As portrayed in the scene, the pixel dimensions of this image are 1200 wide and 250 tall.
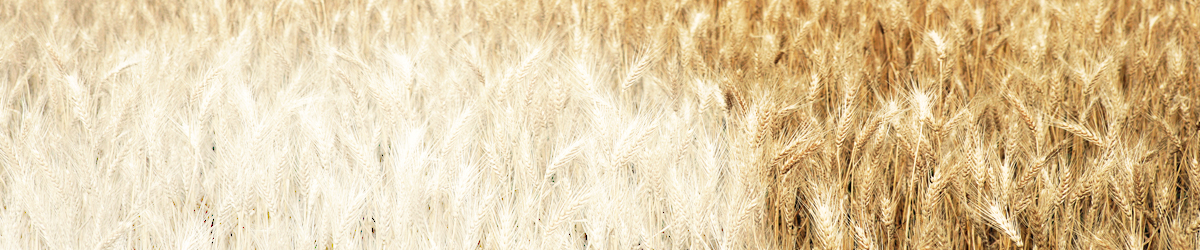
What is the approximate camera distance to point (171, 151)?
50.4 inches

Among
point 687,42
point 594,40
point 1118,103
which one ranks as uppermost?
point 1118,103

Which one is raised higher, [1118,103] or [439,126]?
[1118,103]

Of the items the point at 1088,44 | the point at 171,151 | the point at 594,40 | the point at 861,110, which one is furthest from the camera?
the point at 594,40

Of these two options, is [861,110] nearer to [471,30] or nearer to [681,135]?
[681,135]

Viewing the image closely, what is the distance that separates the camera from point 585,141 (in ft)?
4.19

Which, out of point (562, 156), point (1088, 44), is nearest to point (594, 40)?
point (562, 156)

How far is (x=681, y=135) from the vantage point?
4.41 ft

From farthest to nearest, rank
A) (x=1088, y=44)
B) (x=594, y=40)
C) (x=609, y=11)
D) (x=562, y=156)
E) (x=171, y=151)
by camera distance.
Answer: (x=609, y=11) < (x=594, y=40) < (x=1088, y=44) < (x=171, y=151) < (x=562, y=156)

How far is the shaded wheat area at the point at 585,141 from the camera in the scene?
1.05m

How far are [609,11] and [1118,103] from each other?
1386 millimetres

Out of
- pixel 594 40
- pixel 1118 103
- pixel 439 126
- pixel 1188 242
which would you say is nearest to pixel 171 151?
pixel 439 126

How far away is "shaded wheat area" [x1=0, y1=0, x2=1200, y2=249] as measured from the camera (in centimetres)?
105

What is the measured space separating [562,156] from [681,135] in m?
0.31

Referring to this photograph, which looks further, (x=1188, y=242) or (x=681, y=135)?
(x=681, y=135)
